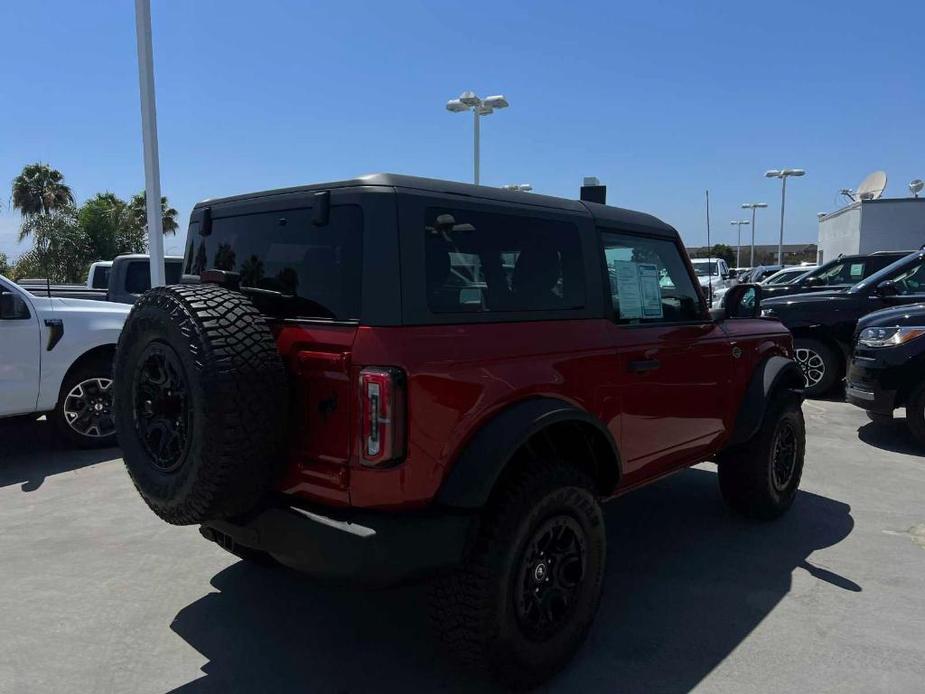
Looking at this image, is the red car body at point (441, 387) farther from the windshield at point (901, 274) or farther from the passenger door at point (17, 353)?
the windshield at point (901, 274)

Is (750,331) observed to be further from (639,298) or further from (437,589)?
(437,589)

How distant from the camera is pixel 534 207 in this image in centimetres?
305

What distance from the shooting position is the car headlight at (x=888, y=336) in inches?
247

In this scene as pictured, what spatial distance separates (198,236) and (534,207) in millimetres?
1621

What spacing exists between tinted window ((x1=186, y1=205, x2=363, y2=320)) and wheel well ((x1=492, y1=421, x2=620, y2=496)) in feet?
2.84

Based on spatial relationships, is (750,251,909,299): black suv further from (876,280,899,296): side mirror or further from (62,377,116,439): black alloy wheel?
(62,377,116,439): black alloy wheel

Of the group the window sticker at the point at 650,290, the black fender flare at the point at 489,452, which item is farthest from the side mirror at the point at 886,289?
the black fender flare at the point at 489,452

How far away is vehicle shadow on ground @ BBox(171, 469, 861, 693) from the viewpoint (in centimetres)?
278

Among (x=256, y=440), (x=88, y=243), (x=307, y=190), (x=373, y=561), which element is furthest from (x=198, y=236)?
(x=88, y=243)

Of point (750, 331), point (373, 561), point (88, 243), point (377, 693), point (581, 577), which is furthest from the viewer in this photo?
point (88, 243)

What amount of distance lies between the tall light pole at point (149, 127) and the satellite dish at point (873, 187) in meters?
28.9

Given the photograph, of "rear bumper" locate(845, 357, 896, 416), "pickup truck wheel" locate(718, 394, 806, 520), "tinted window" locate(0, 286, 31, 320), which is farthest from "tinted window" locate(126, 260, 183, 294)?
"rear bumper" locate(845, 357, 896, 416)

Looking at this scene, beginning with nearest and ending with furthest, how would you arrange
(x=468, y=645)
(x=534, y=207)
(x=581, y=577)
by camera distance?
(x=468, y=645) → (x=581, y=577) → (x=534, y=207)

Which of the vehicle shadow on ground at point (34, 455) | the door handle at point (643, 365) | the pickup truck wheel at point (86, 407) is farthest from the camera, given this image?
the pickup truck wheel at point (86, 407)
